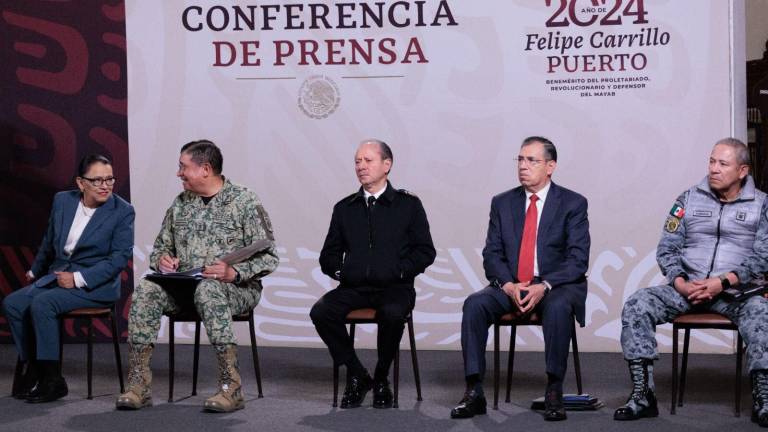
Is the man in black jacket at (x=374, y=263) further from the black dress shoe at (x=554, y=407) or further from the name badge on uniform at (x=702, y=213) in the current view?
the name badge on uniform at (x=702, y=213)

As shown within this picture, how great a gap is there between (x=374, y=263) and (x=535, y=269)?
0.68 metres

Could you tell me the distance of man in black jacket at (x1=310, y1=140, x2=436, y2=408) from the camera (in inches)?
169

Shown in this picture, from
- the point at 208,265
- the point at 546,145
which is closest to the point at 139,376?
the point at 208,265

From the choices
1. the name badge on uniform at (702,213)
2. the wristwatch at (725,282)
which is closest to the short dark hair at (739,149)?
the name badge on uniform at (702,213)

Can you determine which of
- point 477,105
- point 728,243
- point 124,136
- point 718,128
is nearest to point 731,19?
point 718,128

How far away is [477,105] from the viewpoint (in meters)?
5.76

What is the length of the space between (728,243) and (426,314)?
6.94ft

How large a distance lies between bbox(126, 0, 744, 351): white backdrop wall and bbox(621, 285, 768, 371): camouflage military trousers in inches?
60.0

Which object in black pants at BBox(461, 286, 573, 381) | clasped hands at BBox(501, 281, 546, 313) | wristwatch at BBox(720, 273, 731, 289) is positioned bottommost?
black pants at BBox(461, 286, 573, 381)

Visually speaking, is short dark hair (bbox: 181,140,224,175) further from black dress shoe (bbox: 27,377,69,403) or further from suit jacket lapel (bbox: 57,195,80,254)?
black dress shoe (bbox: 27,377,69,403)

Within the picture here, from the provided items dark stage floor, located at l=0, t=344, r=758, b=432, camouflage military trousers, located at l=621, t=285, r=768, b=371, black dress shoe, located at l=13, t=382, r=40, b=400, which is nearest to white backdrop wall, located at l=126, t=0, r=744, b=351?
dark stage floor, located at l=0, t=344, r=758, b=432

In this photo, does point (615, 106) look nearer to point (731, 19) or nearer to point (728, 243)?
point (731, 19)

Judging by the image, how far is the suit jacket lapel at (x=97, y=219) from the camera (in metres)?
4.63

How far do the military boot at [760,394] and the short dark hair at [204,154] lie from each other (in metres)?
2.37
